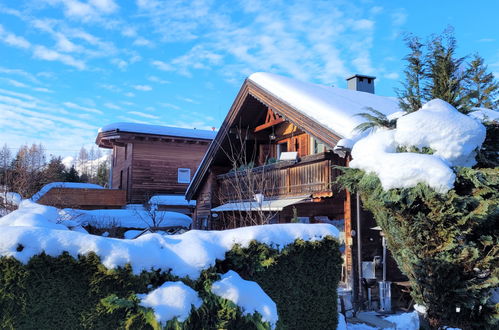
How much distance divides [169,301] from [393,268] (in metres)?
8.58

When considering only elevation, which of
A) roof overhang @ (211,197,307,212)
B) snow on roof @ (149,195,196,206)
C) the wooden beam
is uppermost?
the wooden beam

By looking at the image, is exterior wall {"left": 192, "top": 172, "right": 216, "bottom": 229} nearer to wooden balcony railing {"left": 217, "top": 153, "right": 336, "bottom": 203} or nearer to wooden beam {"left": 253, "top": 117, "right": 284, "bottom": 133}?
wooden balcony railing {"left": 217, "top": 153, "right": 336, "bottom": 203}

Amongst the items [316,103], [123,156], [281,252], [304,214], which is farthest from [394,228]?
[123,156]

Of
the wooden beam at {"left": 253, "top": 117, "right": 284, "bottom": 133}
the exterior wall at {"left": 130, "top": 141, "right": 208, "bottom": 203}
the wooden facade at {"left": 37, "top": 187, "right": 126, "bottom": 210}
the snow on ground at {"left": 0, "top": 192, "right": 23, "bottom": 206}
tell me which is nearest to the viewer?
the snow on ground at {"left": 0, "top": 192, "right": 23, "bottom": 206}

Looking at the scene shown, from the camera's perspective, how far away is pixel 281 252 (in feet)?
18.1

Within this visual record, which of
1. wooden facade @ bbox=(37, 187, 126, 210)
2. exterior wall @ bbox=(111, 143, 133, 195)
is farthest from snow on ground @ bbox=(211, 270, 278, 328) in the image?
exterior wall @ bbox=(111, 143, 133, 195)

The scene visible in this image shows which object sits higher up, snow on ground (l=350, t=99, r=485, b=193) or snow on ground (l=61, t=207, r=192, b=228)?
snow on ground (l=350, t=99, r=485, b=193)

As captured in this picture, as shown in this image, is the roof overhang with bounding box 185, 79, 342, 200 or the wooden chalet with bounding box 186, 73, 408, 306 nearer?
the roof overhang with bounding box 185, 79, 342, 200

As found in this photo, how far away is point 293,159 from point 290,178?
0.65 metres

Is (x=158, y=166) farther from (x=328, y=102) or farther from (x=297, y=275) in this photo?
(x=297, y=275)

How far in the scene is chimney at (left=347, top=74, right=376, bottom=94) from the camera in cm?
1843

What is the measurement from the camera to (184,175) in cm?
2823

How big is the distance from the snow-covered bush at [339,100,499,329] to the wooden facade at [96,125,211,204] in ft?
67.3

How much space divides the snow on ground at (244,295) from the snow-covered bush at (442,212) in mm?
3251
